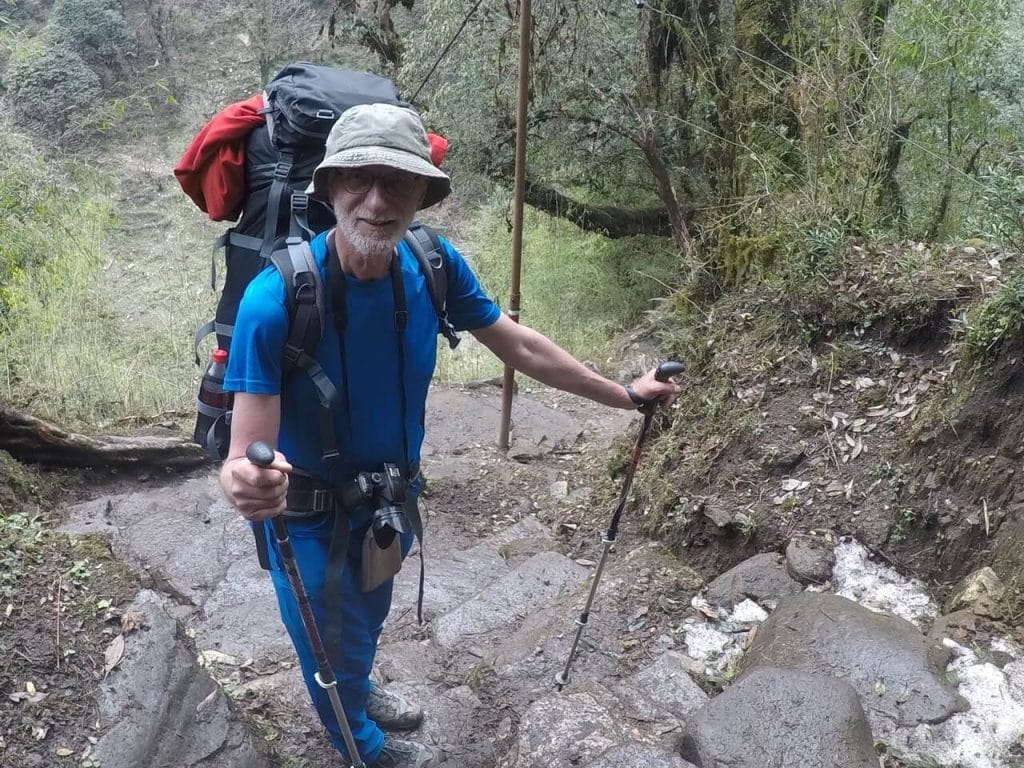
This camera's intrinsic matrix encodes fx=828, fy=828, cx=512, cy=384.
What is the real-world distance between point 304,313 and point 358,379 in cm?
29

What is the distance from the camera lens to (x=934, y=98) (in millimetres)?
8125

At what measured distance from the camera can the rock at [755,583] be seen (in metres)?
3.48

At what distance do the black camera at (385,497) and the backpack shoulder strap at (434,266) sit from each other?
1.50 feet

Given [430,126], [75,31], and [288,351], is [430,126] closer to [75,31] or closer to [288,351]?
[288,351]

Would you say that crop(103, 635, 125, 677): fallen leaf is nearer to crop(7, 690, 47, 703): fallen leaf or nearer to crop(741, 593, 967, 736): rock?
crop(7, 690, 47, 703): fallen leaf

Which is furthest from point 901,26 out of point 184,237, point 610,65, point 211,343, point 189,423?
point 184,237

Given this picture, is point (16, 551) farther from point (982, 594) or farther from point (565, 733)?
point (982, 594)

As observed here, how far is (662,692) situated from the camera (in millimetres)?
2982

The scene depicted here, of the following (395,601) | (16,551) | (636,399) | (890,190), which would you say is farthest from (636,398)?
(890,190)

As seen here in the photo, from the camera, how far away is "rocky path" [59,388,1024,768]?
2357mm

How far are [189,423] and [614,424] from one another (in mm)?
4080

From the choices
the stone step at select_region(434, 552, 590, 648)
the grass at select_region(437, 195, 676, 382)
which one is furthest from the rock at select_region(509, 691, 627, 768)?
the grass at select_region(437, 195, 676, 382)

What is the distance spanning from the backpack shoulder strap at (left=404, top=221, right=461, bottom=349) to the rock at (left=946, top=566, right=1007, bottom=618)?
2.04 m

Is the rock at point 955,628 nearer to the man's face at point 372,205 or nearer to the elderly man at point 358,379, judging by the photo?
the elderly man at point 358,379
